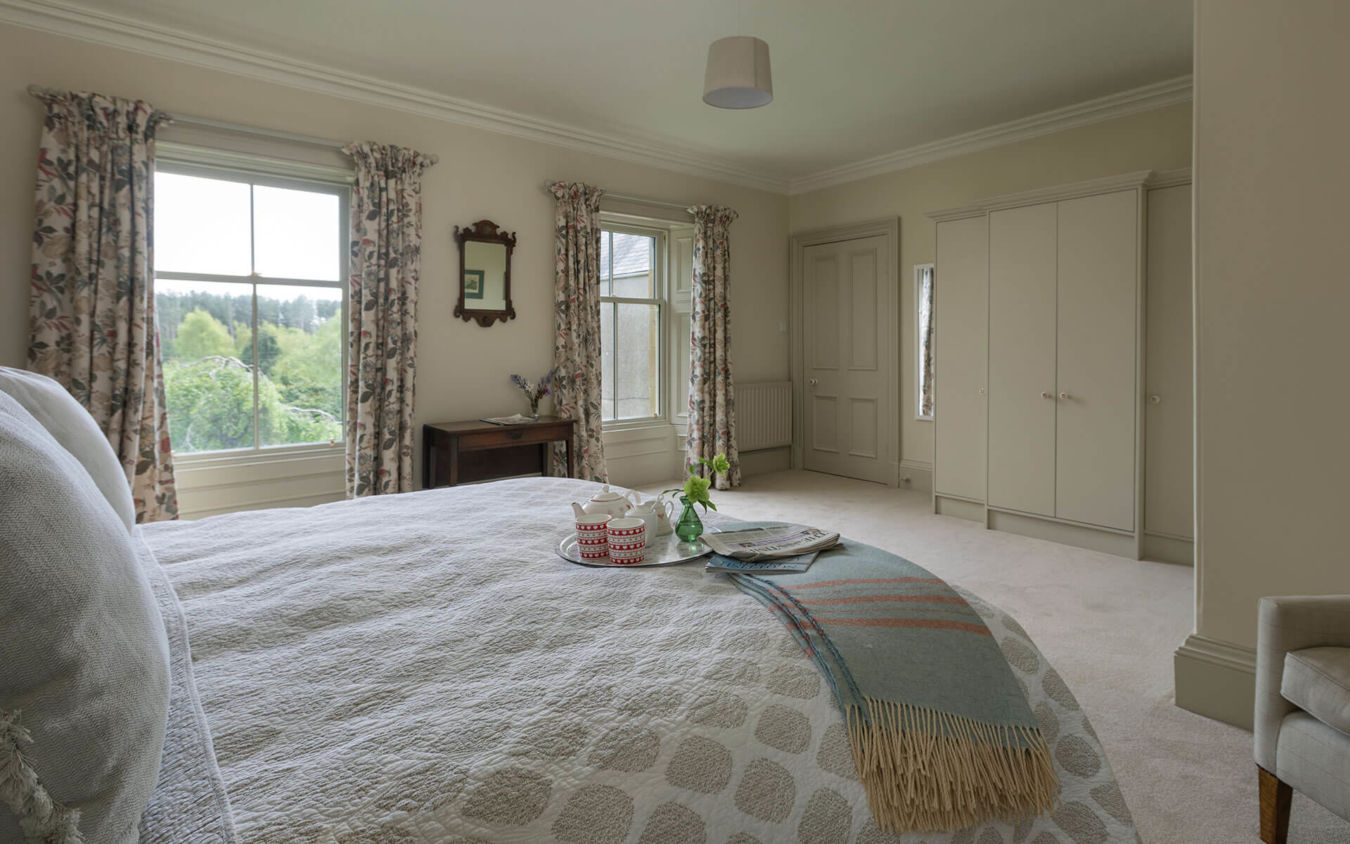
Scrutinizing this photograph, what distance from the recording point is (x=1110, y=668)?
104 inches

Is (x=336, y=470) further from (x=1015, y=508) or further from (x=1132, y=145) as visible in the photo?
(x=1132, y=145)

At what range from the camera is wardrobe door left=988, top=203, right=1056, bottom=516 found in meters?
4.33

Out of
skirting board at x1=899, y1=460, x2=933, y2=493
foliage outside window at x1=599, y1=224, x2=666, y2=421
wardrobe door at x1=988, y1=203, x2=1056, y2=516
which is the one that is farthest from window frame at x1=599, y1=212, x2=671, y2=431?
wardrobe door at x1=988, y1=203, x2=1056, y2=516

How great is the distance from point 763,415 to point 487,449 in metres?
2.81

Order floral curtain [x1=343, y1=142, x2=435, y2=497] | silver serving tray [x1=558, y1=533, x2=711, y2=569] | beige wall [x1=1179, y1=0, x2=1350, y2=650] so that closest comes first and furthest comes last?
silver serving tray [x1=558, y1=533, x2=711, y2=569]
beige wall [x1=1179, y1=0, x2=1350, y2=650]
floral curtain [x1=343, y1=142, x2=435, y2=497]

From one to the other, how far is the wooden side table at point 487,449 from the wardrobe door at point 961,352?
8.61 ft

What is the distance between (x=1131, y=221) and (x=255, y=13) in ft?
15.5

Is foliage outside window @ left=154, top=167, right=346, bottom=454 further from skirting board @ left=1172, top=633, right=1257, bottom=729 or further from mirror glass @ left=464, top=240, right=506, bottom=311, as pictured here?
skirting board @ left=1172, top=633, right=1257, bottom=729

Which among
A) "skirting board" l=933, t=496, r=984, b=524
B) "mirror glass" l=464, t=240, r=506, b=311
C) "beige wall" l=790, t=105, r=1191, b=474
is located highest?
"beige wall" l=790, t=105, r=1191, b=474

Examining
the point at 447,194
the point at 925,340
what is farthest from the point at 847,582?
the point at 925,340

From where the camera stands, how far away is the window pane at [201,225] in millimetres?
3812

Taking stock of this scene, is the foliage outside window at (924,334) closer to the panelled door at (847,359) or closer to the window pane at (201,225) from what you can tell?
the panelled door at (847,359)

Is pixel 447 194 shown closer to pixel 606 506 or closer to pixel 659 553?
pixel 606 506

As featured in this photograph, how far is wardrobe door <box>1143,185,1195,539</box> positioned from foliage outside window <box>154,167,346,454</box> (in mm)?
4804
